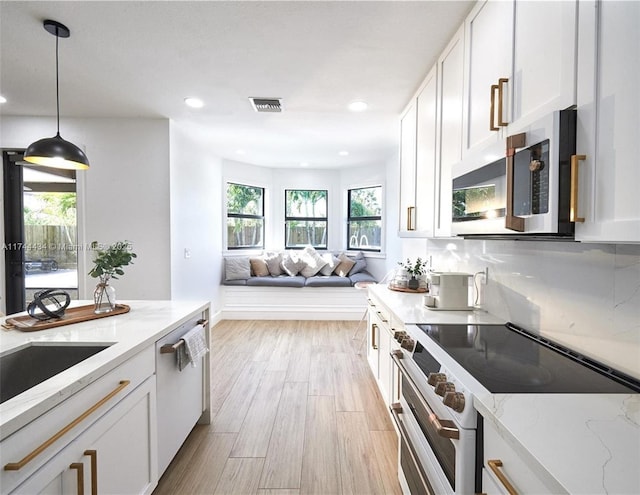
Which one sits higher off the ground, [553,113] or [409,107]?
[409,107]

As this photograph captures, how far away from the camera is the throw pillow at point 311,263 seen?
534 cm

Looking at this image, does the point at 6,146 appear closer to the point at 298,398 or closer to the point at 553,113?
the point at 298,398

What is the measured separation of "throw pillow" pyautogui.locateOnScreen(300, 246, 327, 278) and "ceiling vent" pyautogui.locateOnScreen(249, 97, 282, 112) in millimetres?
2837

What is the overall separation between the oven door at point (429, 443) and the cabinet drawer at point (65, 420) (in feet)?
3.62

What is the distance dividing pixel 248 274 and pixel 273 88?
10.5 feet

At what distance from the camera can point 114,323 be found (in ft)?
5.34

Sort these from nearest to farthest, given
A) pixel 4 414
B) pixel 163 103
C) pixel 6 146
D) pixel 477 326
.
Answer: pixel 4 414
pixel 477 326
pixel 163 103
pixel 6 146

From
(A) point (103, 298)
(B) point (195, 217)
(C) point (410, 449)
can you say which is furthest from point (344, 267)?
(C) point (410, 449)

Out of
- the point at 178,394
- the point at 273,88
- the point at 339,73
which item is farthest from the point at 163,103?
the point at 178,394

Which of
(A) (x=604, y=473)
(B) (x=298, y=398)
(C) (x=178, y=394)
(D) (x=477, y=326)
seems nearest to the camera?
(A) (x=604, y=473)

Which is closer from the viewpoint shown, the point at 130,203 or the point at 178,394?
the point at 178,394

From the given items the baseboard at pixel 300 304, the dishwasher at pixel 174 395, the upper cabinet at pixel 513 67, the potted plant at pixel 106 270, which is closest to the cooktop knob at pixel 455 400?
the upper cabinet at pixel 513 67

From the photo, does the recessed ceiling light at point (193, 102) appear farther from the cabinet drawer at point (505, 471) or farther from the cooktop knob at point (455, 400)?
the cabinet drawer at point (505, 471)

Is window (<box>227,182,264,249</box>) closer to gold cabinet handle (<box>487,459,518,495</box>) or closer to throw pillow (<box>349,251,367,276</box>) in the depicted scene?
throw pillow (<box>349,251,367,276</box>)
